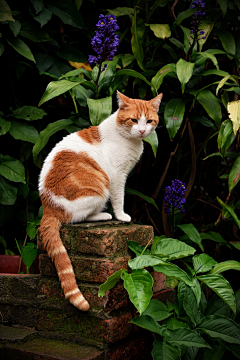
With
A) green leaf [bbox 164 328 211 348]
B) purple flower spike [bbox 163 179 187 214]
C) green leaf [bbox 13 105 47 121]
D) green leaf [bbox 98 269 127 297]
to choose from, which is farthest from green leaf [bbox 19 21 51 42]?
green leaf [bbox 164 328 211 348]

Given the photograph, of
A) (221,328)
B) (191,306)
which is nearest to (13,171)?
(191,306)

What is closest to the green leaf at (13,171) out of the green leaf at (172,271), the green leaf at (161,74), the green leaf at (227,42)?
the green leaf at (161,74)

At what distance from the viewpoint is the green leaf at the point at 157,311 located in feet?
4.93

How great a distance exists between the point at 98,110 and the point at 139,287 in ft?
3.53

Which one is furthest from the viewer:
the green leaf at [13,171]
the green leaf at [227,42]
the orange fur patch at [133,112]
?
the green leaf at [227,42]

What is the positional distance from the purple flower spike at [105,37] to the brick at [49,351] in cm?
156

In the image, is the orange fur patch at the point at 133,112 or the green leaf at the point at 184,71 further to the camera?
the green leaf at the point at 184,71

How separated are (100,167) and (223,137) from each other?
2.58 feet

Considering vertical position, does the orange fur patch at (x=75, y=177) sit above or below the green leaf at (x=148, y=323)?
above

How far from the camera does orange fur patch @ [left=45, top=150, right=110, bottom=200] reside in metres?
1.65

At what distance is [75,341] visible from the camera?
152 cm

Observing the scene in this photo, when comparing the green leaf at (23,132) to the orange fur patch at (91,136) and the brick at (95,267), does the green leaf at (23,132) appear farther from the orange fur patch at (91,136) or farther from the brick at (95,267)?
the brick at (95,267)

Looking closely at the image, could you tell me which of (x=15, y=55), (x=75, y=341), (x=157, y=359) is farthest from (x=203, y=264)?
(x=15, y=55)

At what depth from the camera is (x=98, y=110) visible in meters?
1.98
